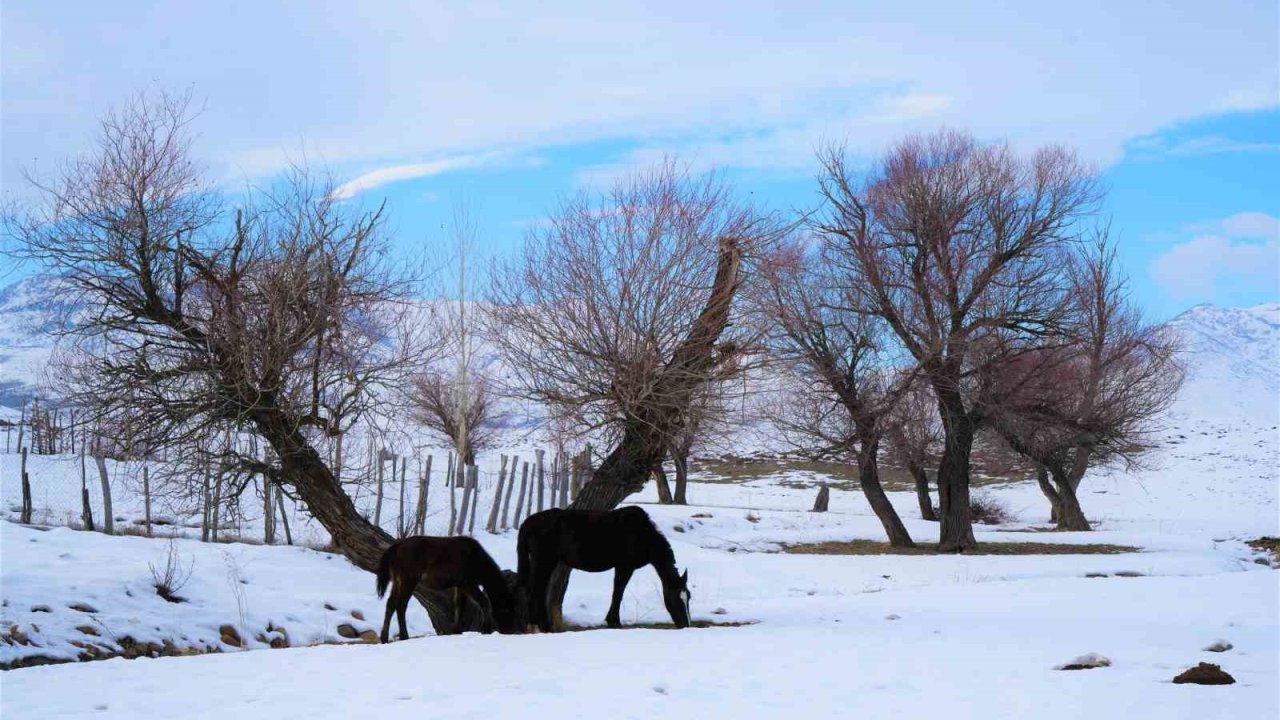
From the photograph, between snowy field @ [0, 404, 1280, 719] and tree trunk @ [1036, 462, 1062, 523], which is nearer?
snowy field @ [0, 404, 1280, 719]

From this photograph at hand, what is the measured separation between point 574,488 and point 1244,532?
19123 mm

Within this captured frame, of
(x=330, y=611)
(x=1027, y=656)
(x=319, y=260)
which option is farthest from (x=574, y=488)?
(x=1027, y=656)

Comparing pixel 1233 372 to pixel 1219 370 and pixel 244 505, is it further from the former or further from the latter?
pixel 244 505

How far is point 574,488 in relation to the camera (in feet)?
91.1

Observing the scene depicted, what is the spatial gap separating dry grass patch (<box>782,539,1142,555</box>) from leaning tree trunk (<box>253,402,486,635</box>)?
12501 millimetres

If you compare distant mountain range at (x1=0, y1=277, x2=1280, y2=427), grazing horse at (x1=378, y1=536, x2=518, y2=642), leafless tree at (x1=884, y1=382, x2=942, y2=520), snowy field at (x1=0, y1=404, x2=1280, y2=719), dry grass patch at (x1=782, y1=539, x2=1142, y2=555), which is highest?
distant mountain range at (x1=0, y1=277, x2=1280, y2=427)

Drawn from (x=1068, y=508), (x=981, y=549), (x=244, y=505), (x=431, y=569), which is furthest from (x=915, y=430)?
(x=431, y=569)

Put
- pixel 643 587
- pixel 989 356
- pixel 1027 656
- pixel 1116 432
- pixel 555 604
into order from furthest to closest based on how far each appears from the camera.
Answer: pixel 1116 432, pixel 989 356, pixel 643 587, pixel 555 604, pixel 1027 656

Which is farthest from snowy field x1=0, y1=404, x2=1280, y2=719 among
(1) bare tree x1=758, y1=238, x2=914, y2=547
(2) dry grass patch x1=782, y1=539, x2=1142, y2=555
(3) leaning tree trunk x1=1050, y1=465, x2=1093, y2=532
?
(3) leaning tree trunk x1=1050, y1=465, x2=1093, y2=532

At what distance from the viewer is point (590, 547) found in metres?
12.1

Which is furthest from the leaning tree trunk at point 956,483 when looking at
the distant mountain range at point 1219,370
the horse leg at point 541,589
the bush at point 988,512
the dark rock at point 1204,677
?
the distant mountain range at point 1219,370

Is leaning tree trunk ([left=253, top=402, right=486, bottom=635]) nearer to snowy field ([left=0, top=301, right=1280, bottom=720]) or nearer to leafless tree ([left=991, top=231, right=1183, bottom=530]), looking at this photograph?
snowy field ([left=0, top=301, right=1280, bottom=720])

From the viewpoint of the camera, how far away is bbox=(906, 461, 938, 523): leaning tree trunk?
2996 cm

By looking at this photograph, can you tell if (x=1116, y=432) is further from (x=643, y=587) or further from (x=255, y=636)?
(x=255, y=636)
